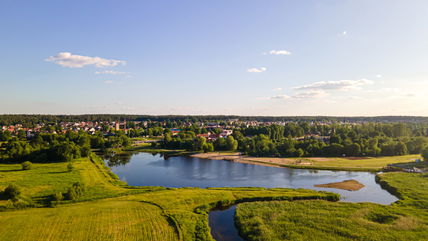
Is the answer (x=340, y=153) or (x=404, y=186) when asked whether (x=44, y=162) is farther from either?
(x=340, y=153)

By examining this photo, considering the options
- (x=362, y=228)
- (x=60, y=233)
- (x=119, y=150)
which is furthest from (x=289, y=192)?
(x=119, y=150)

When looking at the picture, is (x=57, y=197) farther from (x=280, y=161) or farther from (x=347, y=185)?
(x=280, y=161)

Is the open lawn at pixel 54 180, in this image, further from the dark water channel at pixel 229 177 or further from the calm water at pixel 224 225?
the calm water at pixel 224 225

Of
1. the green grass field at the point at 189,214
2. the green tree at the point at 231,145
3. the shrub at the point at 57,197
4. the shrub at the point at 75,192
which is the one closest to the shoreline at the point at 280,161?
the green tree at the point at 231,145

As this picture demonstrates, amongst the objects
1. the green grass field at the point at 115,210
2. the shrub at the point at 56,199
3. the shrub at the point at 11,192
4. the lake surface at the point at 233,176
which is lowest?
the lake surface at the point at 233,176

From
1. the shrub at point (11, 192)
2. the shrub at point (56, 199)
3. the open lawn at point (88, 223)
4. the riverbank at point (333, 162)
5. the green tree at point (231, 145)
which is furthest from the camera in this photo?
the green tree at point (231, 145)

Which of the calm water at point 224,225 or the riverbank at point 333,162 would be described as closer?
the calm water at point 224,225
